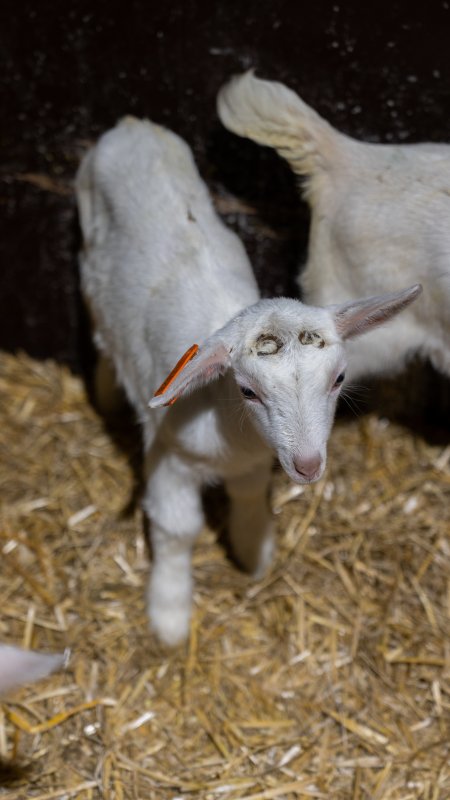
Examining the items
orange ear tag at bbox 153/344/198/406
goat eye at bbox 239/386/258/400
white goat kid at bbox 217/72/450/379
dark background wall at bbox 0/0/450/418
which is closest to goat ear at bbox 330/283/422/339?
goat eye at bbox 239/386/258/400

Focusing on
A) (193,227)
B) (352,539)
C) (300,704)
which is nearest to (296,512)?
(352,539)

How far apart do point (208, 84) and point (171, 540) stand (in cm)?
168

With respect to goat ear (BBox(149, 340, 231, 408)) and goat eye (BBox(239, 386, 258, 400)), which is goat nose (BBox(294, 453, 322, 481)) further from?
goat ear (BBox(149, 340, 231, 408))

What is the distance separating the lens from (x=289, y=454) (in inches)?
102

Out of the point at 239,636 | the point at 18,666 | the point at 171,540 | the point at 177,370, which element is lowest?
the point at 239,636

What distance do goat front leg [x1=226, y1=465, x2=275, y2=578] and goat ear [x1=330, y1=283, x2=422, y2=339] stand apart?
1091 mm

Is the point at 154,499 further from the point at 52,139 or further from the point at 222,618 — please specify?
the point at 52,139

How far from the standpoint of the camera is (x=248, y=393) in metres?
2.74

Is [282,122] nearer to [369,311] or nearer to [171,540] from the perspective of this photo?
[369,311]

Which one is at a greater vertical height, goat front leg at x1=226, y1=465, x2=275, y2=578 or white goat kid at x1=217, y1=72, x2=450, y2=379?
white goat kid at x1=217, y1=72, x2=450, y2=379

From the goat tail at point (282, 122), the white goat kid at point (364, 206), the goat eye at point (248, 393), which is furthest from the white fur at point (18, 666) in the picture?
the goat tail at point (282, 122)

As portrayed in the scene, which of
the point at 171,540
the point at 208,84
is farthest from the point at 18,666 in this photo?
the point at 208,84

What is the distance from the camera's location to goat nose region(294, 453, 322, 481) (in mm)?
2539

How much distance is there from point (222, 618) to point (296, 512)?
58 cm
